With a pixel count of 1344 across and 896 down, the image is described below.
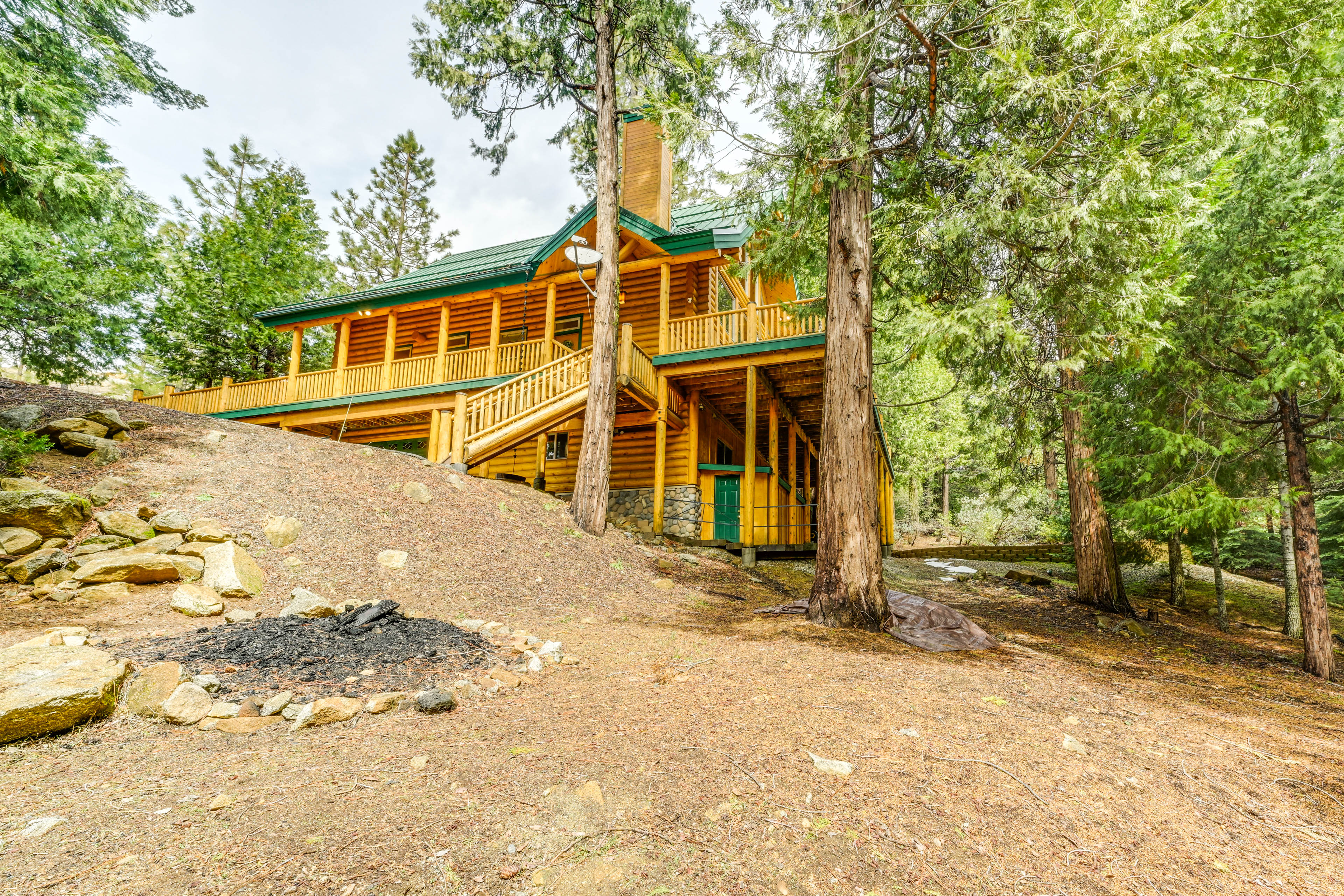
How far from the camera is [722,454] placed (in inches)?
648

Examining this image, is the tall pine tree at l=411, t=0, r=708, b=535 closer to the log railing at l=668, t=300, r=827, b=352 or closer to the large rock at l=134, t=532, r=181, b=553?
the log railing at l=668, t=300, r=827, b=352

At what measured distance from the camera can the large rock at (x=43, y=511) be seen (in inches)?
199

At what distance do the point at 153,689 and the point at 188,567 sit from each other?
2503mm

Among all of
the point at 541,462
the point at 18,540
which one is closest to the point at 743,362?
the point at 541,462

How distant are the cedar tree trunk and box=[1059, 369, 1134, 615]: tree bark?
18.6 ft

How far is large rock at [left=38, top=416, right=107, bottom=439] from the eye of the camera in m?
6.55

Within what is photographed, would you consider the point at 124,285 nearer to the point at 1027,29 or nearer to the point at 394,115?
the point at 1027,29

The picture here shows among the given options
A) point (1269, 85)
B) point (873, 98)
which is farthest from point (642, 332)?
point (1269, 85)

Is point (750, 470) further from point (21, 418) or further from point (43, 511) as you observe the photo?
point (21, 418)

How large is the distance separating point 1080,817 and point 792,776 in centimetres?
125

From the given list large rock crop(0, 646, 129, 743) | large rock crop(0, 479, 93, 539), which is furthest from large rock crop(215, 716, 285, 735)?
large rock crop(0, 479, 93, 539)

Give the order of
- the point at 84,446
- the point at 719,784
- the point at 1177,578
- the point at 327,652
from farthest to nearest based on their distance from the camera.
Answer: the point at 1177,578 → the point at 84,446 → the point at 327,652 → the point at 719,784

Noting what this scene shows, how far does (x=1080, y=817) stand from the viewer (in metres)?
2.54

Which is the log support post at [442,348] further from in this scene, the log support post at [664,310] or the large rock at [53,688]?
the large rock at [53,688]
